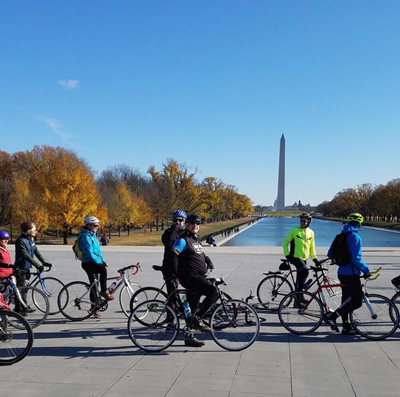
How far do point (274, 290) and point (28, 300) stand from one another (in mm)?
4621

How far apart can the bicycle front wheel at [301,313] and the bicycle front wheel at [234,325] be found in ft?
3.12

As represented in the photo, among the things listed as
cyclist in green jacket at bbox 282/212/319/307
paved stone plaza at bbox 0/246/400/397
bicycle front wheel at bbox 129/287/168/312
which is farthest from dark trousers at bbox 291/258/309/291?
bicycle front wheel at bbox 129/287/168/312

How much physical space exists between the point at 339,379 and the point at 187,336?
80.4 inches

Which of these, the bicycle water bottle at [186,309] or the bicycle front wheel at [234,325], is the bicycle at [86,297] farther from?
the bicycle front wheel at [234,325]

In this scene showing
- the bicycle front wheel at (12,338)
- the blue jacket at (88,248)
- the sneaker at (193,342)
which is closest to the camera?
the bicycle front wheel at (12,338)

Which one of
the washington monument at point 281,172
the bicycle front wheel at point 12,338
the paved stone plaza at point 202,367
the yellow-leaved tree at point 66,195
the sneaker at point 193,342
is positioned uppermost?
the washington monument at point 281,172

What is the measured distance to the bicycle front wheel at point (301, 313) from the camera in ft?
19.8

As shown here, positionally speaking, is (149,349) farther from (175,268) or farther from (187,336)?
(175,268)

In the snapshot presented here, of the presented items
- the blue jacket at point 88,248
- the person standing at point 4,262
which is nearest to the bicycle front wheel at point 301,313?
the blue jacket at point 88,248

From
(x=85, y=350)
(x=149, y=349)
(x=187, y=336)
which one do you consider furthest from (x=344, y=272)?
(x=85, y=350)

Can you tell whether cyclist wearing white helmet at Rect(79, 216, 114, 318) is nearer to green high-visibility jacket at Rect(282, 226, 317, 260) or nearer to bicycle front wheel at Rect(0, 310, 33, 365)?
bicycle front wheel at Rect(0, 310, 33, 365)

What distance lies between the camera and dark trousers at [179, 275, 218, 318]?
210 inches

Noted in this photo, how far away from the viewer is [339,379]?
449 cm

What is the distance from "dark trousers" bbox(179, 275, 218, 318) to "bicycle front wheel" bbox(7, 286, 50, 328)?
275 centimetres
